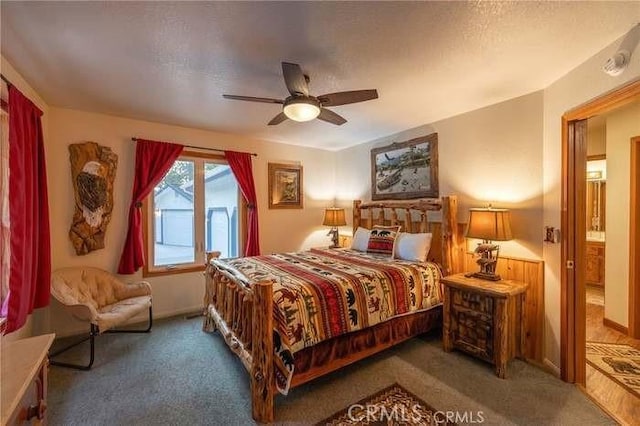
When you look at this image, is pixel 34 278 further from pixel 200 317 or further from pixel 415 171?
pixel 415 171

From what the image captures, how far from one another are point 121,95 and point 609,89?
4035mm

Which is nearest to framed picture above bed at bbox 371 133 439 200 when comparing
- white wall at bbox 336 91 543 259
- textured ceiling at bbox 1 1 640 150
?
white wall at bbox 336 91 543 259

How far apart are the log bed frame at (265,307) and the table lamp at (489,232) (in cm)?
43

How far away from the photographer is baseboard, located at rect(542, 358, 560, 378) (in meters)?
2.38

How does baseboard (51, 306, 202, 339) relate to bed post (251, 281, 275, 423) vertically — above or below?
below

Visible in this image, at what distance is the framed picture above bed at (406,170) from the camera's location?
366 centimetres

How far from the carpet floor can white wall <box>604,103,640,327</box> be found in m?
1.74

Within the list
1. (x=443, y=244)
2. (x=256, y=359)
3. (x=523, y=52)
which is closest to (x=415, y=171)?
(x=443, y=244)

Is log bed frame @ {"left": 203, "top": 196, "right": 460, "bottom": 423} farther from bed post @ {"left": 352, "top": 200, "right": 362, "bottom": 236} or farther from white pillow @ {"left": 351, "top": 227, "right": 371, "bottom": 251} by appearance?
white pillow @ {"left": 351, "top": 227, "right": 371, "bottom": 251}

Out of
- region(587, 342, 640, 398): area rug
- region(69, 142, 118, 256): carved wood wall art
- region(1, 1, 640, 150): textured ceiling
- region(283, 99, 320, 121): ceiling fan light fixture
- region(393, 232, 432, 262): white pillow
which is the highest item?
region(1, 1, 640, 150): textured ceiling

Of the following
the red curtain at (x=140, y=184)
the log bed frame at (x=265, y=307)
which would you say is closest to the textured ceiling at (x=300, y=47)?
the red curtain at (x=140, y=184)

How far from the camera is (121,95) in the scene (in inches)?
110

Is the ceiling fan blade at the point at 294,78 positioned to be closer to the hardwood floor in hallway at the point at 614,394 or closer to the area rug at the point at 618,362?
the hardwood floor in hallway at the point at 614,394

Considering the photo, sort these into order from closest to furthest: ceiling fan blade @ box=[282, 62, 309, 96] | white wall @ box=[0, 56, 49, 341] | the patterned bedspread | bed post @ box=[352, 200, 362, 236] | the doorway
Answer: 1. ceiling fan blade @ box=[282, 62, 309, 96]
2. the patterned bedspread
3. white wall @ box=[0, 56, 49, 341]
4. the doorway
5. bed post @ box=[352, 200, 362, 236]
